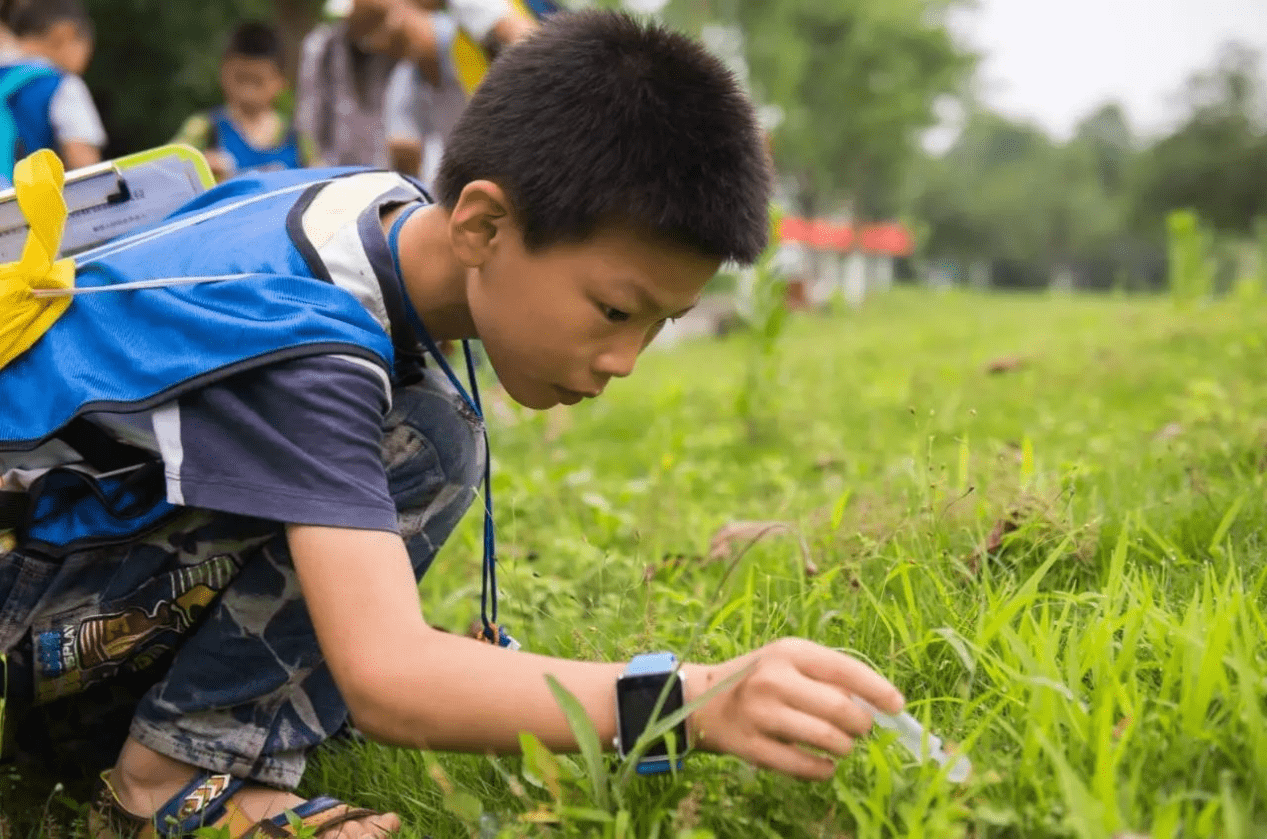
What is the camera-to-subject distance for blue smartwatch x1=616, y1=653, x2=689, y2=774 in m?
1.24

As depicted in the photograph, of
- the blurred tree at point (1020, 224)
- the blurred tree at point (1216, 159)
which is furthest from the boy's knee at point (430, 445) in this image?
the blurred tree at point (1020, 224)

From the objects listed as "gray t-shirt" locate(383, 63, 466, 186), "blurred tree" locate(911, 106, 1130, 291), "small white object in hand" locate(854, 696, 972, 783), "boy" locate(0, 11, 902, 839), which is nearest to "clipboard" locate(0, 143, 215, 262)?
"boy" locate(0, 11, 902, 839)

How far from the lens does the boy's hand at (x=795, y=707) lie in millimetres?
1154

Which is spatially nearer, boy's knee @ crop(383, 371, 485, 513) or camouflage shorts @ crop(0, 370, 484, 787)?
camouflage shorts @ crop(0, 370, 484, 787)

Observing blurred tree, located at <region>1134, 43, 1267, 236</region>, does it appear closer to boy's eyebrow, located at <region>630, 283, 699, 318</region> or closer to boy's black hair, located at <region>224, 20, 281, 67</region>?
boy's black hair, located at <region>224, 20, 281, 67</region>

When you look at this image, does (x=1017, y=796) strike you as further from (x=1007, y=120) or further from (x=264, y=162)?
(x=1007, y=120)

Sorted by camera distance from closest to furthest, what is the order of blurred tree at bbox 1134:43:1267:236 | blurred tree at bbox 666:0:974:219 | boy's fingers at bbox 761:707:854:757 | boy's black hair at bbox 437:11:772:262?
boy's fingers at bbox 761:707:854:757
boy's black hair at bbox 437:11:772:262
blurred tree at bbox 666:0:974:219
blurred tree at bbox 1134:43:1267:236

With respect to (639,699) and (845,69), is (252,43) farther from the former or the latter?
(845,69)

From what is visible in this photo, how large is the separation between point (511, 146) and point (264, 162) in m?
4.08

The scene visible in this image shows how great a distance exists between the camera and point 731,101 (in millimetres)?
1533

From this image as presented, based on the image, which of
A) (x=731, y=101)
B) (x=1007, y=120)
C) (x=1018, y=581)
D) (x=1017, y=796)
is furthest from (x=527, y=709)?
(x=1007, y=120)

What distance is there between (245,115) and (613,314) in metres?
4.38

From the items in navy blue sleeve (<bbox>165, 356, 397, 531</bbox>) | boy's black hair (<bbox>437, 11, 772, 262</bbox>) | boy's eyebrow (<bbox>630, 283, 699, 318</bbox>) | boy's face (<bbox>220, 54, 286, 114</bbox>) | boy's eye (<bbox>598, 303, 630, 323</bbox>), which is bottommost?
navy blue sleeve (<bbox>165, 356, 397, 531</bbox>)

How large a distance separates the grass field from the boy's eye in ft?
1.42
